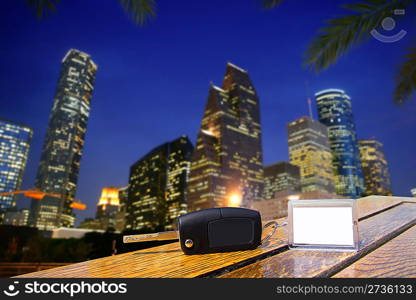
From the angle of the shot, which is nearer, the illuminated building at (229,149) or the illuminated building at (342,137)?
the illuminated building at (229,149)

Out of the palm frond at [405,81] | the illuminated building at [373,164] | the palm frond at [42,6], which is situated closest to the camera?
the palm frond at [42,6]

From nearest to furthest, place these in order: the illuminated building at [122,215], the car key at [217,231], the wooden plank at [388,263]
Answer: the wooden plank at [388,263] < the car key at [217,231] < the illuminated building at [122,215]

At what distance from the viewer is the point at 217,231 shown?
703 millimetres

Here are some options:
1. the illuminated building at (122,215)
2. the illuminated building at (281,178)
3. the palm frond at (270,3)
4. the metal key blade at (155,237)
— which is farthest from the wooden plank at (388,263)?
the illuminated building at (122,215)

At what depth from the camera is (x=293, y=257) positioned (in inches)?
23.5

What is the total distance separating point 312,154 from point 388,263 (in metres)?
90.0

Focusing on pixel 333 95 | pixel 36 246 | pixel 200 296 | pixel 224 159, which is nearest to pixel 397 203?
pixel 200 296

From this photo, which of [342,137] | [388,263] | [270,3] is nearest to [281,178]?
[342,137]

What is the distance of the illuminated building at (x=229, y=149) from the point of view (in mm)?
67875

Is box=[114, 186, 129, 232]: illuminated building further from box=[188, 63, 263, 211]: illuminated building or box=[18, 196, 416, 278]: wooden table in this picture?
box=[18, 196, 416, 278]: wooden table

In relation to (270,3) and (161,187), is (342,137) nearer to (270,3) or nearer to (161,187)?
(161,187)

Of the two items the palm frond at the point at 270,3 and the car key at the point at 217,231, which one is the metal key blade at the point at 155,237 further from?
the palm frond at the point at 270,3

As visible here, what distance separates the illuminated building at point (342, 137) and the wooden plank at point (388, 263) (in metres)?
101

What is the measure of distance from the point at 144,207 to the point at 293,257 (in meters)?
91.2
